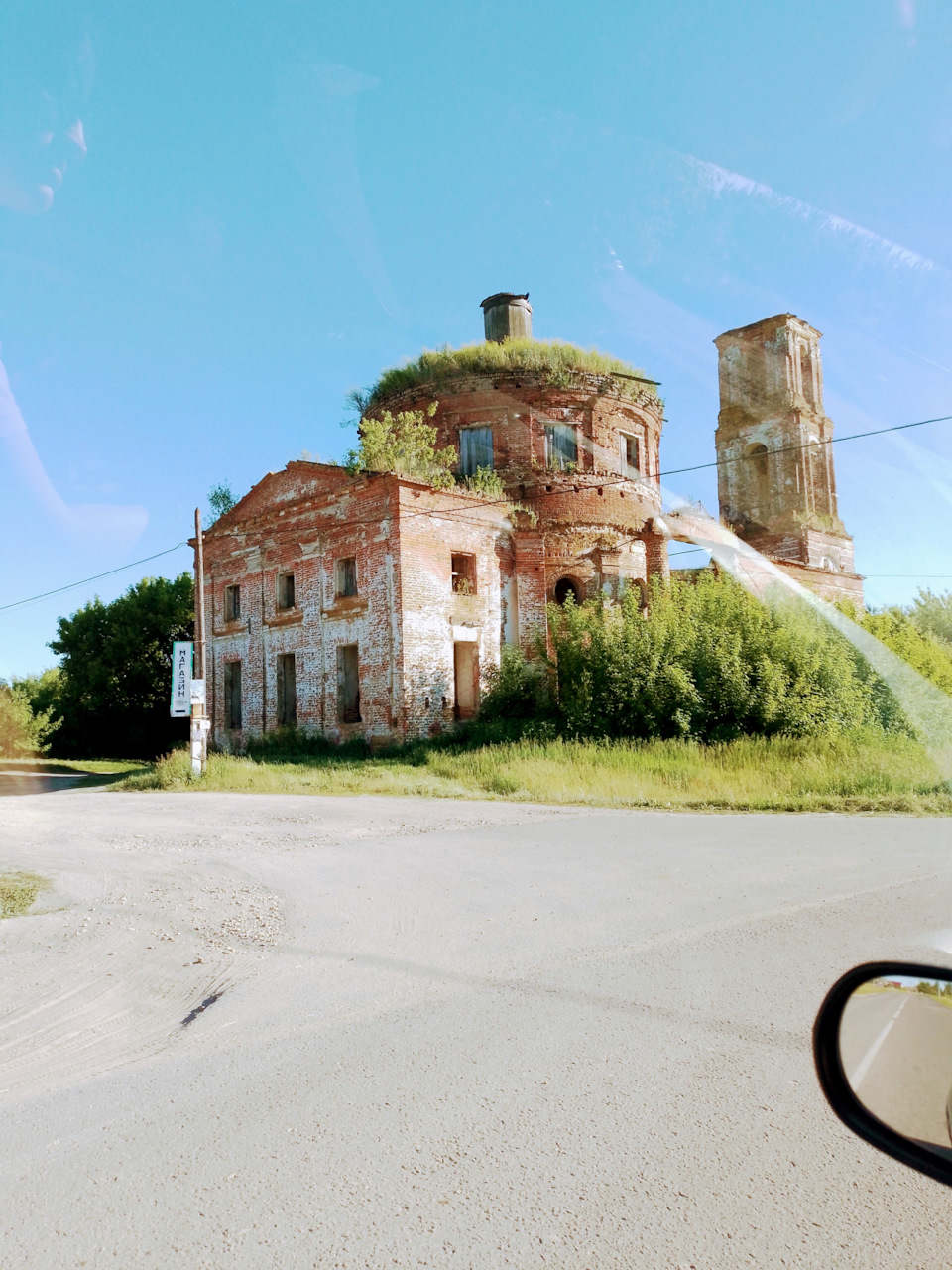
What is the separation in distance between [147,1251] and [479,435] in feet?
95.4

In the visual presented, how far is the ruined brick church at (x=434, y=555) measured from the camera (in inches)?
1014

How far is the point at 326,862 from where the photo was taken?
33.2 ft

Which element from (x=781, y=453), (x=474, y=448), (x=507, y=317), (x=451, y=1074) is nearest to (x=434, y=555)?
(x=474, y=448)

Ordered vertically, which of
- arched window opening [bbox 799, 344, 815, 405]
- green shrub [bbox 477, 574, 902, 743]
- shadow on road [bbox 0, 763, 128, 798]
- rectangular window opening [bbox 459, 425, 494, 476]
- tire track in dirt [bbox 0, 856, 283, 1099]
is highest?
arched window opening [bbox 799, 344, 815, 405]

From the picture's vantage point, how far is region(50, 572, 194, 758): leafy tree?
131 feet

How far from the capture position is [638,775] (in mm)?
19266

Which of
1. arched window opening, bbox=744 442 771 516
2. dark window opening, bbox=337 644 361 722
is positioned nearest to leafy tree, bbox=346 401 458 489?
dark window opening, bbox=337 644 361 722

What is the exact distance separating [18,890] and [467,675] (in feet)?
63.7

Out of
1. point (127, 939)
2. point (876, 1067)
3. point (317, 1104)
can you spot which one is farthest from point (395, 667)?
point (876, 1067)

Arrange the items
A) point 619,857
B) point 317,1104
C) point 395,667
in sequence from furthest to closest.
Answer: point 395,667, point 619,857, point 317,1104

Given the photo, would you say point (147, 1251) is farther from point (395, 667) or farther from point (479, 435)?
point (479, 435)

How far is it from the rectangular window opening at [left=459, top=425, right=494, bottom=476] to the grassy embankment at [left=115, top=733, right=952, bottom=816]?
1040cm

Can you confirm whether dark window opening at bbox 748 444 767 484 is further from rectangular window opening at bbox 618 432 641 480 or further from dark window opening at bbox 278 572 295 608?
dark window opening at bbox 278 572 295 608

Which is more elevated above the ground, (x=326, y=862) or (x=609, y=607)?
(x=609, y=607)
